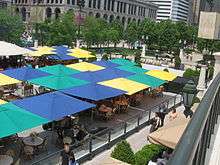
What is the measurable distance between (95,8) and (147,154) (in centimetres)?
11728

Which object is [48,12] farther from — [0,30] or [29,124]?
[29,124]

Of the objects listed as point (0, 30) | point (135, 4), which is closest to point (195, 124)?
point (0, 30)

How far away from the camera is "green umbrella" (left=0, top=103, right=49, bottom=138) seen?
1136cm

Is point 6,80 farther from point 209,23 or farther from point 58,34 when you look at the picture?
point 58,34

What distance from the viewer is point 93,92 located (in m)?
17.6

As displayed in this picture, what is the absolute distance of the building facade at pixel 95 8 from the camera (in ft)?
375

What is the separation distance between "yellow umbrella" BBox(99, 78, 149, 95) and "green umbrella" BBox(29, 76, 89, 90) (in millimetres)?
1469

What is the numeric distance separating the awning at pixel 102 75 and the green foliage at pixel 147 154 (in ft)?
26.6

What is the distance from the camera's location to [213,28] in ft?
73.9

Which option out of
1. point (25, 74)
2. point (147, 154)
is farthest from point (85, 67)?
point (147, 154)

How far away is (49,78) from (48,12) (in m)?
103

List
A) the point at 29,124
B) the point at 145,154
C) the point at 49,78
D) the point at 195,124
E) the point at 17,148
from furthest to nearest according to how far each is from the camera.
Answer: the point at 49,78
the point at 17,148
the point at 145,154
the point at 29,124
the point at 195,124

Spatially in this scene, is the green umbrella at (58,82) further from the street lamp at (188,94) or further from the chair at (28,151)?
the street lamp at (188,94)

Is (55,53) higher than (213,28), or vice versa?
(213,28)
